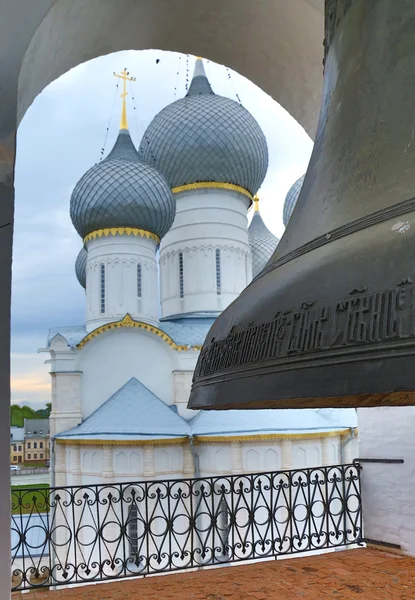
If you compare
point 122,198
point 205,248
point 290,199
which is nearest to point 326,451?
point 205,248

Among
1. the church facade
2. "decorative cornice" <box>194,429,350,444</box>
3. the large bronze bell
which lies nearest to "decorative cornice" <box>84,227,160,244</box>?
the church facade

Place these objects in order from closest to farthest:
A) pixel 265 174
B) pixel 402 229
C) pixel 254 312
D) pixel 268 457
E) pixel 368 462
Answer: pixel 402 229 < pixel 254 312 < pixel 368 462 < pixel 268 457 < pixel 265 174

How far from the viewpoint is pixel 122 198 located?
15000mm

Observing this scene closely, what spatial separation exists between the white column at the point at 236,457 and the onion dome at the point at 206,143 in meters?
7.89

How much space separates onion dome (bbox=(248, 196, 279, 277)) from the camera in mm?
21453

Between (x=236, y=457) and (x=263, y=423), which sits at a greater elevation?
(x=263, y=423)

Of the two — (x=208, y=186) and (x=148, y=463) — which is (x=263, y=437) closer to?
(x=148, y=463)

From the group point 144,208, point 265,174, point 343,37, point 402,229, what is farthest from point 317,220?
point 265,174

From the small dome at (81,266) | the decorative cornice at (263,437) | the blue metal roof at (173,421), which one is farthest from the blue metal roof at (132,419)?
the small dome at (81,266)

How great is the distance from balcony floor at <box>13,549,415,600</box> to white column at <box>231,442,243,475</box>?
7.25 metres

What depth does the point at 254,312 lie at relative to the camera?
5.01ft

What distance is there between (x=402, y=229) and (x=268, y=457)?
11.2m

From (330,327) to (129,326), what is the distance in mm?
13073

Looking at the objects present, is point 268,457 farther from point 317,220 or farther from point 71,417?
point 317,220
